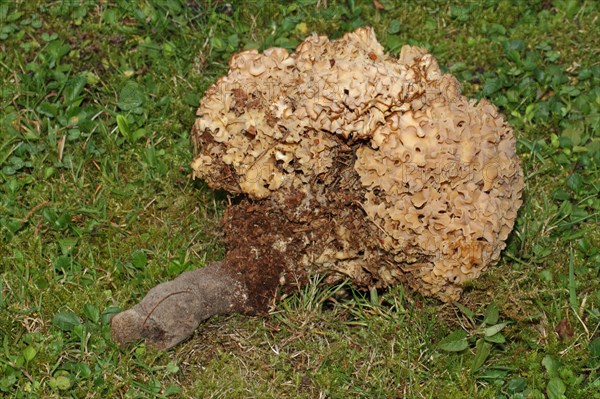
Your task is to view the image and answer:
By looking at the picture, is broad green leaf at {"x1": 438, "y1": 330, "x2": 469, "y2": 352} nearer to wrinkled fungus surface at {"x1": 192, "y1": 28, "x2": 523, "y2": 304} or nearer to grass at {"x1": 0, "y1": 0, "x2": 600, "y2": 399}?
grass at {"x1": 0, "y1": 0, "x2": 600, "y2": 399}

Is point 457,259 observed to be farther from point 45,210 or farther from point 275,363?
point 45,210

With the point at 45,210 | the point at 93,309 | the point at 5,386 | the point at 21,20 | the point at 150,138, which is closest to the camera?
the point at 5,386

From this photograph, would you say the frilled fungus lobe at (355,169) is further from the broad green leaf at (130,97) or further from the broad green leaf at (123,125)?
the broad green leaf at (130,97)

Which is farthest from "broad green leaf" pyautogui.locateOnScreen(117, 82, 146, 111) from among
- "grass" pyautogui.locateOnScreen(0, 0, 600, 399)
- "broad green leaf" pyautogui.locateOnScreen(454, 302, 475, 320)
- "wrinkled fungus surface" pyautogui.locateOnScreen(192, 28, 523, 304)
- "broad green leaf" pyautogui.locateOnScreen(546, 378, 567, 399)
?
"broad green leaf" pyautogui.locateOnScreen(546, 378, 567, 399)

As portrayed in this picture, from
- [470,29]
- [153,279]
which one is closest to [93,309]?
[153,279]

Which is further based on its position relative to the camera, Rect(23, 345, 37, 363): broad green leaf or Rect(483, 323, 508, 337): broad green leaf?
Rect(483, 323, 508, 337): broad green leaf

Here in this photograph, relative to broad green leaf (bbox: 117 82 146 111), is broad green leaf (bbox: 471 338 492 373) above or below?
below

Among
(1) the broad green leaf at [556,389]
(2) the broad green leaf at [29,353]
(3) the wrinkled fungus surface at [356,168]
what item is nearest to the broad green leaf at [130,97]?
(3) the wrinkled fungus surface at [356,168]
